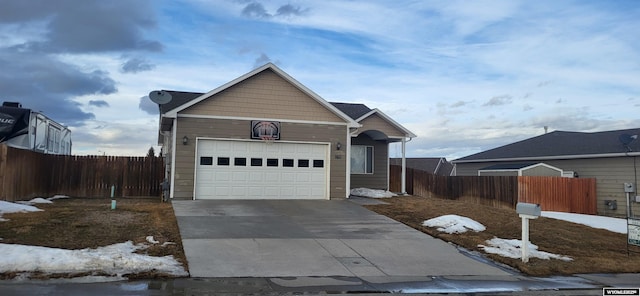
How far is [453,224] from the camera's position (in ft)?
44.2

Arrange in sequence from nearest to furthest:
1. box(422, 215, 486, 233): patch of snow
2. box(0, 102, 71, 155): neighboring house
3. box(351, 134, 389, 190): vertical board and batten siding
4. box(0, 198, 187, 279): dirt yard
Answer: box(0, 198, 187, 279): dirt yard, box(422, 215, 486, 233): patch of snow, box(0, 102, 71, 155): neighboring house, box(351, 134, 389, 190): vertical board and batten siding

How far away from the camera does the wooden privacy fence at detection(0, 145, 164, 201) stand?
1872 cm

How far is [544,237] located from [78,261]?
432 inches

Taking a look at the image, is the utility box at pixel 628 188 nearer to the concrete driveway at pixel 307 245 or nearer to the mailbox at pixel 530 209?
the concrete driveway at pixel 307 245

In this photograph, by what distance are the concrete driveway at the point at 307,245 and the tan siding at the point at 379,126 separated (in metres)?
7.59

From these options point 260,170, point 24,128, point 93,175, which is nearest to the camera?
point 24,128

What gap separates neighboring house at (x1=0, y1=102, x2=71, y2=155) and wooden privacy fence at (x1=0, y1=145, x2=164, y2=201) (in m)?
0.60

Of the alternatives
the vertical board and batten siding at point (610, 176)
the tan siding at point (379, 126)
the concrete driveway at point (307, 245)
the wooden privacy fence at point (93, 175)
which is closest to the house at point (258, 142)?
the concrete driveway at point (307, 245)

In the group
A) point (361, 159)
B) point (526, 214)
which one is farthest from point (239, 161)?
point (526, 214)

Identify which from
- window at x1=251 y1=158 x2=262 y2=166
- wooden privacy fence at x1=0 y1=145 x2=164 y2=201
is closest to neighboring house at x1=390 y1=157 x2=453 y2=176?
wooden privacy fence at x1=0 y1=145 x2=164 y2=201

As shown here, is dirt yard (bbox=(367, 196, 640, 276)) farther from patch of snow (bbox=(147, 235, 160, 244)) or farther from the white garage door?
patch of snow (bbox=(147, 235, 160, 244))

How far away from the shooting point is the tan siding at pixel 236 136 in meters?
17.3

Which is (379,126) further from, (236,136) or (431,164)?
(431,164)

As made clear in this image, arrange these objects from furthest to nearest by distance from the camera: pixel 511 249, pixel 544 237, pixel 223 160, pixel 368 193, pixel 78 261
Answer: pixel 368 193, pixel 223 160, pixel 544 237, pixel 511 249, pixel 78 261
